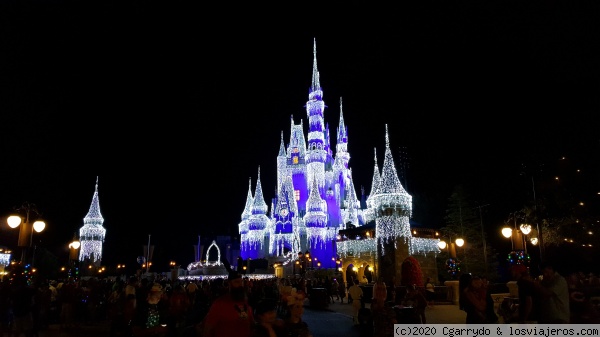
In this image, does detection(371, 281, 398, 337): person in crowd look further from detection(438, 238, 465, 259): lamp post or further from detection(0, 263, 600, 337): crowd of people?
detection(438, 238, 465, 259): lamp post

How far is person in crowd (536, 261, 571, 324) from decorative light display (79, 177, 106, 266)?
158 ft

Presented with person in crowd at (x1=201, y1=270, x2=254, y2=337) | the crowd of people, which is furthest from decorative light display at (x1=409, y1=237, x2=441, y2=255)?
person in crowd at (x1=201, y1=270, x2=254, y2=337)

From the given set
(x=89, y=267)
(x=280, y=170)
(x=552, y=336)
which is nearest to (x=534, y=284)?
(x=552, y=336)

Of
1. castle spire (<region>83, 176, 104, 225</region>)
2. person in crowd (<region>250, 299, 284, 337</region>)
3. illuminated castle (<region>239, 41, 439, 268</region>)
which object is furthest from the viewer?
illuminated castle (<region>239, 41, 439, 268</region>)

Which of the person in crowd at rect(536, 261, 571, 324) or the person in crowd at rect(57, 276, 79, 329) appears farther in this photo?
the person in crowd at rect(57, 276, 79, 329)

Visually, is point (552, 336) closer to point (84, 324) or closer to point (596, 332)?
point (596, 332)

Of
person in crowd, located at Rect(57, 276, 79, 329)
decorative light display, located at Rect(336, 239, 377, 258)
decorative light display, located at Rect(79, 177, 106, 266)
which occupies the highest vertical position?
decorative light display, located at Rect(79, 177, 106, 266)

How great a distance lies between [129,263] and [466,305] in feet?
227

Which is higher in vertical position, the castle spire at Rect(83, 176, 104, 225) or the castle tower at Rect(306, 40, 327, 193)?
the castle tower at Rect(306, 40, 327, 193)

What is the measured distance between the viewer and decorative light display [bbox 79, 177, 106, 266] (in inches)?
1873

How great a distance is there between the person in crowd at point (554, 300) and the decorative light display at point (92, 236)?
48.2 metres

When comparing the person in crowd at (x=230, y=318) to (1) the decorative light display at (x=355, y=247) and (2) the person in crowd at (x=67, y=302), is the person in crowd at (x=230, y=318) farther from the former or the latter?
(1) the decorative light display at (x=355, y=247)

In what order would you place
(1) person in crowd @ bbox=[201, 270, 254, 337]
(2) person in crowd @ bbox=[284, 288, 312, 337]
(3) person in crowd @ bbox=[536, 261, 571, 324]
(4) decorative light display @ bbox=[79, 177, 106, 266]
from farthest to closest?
(4) decorative light display @ bbox=[79, 177, 106, 266] < (3) person in crowd @ bbox=[536, 261, 571, 324] < (2) person in crowd @ bbox=[284, 288, 312, 337] < (1) person in crowd @ bbox=[201, 270, 254, 337]

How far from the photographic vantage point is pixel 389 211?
2911 cm
